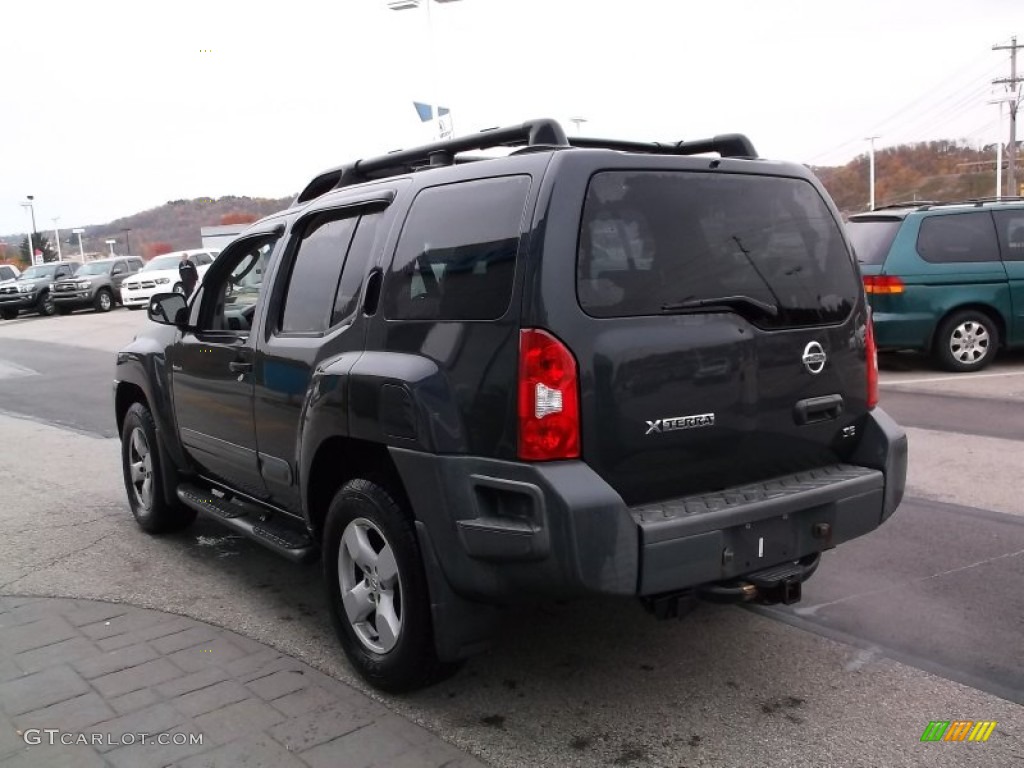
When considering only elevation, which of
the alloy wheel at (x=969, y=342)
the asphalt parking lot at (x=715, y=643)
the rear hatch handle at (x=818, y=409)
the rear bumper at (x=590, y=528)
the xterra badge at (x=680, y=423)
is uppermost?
the xterra badge at (x=680, y=423)

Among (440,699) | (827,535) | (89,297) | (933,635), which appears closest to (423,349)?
(440,699)

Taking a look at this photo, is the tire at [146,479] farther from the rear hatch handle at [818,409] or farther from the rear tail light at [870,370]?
the rear tail light at [870,370]

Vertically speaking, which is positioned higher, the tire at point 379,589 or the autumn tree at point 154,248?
the autumn tree at point 154,248

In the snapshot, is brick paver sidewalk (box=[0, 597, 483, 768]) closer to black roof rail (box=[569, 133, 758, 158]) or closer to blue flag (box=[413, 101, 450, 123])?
black roof rail (box=[569, 133, 758, 158])

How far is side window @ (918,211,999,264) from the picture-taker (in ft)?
35.0

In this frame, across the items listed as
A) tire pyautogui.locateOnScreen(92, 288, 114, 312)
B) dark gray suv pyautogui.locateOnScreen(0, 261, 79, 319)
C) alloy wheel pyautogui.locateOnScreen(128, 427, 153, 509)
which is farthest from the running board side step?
dark gray suv pyautogui.locateOnScreen(0, 261, 79, 319)

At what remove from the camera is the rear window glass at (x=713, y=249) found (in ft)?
10.3

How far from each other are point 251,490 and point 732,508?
8.52 ft

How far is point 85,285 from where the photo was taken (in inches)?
1271

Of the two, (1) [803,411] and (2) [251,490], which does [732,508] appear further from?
(2) [251,490]

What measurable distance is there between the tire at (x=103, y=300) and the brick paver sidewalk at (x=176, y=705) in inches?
1220

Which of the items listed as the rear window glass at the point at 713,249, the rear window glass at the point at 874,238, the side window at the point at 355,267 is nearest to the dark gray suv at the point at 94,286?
the rear window glass at the point at 874,238

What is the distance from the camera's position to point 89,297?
3244 cm

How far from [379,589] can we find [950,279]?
9131 mm
